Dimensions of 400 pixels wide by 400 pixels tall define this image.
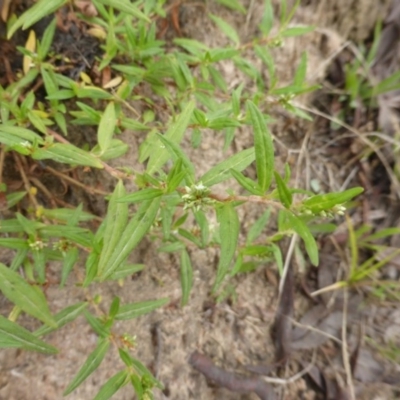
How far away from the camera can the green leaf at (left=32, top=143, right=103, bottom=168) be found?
197cm

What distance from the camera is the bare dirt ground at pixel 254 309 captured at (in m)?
2.48

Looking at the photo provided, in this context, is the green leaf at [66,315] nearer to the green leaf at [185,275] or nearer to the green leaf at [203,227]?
the green leaf at [185,275]

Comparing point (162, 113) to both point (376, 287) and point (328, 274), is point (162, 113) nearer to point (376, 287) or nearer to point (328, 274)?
point (328, 274)

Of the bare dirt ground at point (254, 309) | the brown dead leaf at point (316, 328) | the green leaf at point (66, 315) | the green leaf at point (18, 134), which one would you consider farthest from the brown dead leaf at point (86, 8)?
the brown dead leaf at point (316, 328)

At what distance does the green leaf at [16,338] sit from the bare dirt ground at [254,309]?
519 millimetres

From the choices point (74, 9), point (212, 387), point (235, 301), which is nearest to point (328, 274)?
point (235, 301)

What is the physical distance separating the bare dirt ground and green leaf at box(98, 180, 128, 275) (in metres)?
0.77

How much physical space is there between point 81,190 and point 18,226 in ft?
1.73

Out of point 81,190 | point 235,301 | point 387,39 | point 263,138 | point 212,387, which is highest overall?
point 387,39

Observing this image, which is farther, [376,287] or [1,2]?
[376,287]

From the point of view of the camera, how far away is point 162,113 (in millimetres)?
2855

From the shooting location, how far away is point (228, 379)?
2.77m

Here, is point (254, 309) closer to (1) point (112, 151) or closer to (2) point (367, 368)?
(2) point (367, 368)

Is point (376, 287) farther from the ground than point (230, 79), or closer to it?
closer to it
